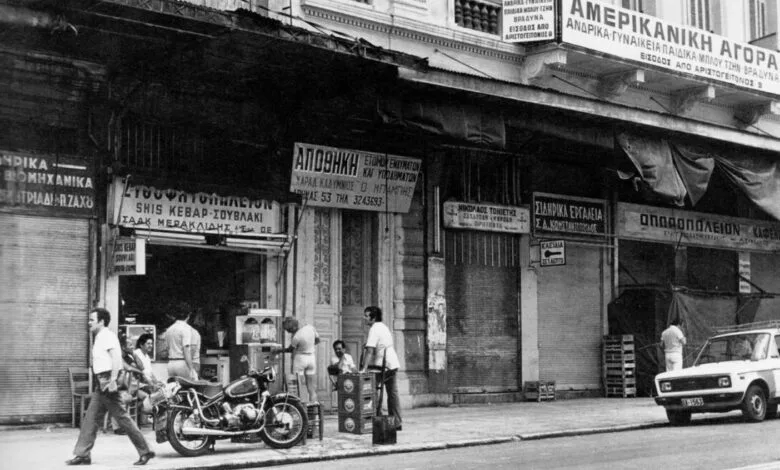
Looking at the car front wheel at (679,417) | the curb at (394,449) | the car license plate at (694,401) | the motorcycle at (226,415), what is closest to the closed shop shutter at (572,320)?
the car front wheel at (679,417)

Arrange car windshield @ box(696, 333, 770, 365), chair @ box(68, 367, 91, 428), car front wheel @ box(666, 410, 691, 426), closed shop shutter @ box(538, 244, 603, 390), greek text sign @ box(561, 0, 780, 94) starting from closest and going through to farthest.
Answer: chair @ box(68, 367, 91, 428)
car front wheel @ box(666, 410, 691, 426)
car windshield @ box(696, 333, 770, 365)
greek text sign @ box(561, 0, 780, 94)
closed shop shutter @ box(538, 244, 603, 390)

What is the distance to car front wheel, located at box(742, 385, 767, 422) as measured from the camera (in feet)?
54.7

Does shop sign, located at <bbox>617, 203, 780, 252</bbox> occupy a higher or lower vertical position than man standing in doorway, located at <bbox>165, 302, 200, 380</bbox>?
higher

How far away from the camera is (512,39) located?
20.9m

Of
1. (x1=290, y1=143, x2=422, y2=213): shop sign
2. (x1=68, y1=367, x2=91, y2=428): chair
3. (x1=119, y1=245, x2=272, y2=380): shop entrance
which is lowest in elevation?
(x1=68, y1=367, x2=91, y2=428): chair

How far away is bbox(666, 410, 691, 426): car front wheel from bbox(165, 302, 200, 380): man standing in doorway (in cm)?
737

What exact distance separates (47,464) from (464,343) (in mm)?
10424

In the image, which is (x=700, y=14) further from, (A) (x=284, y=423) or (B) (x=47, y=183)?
(A) (x=284, y=423)

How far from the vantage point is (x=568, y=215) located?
2300cm

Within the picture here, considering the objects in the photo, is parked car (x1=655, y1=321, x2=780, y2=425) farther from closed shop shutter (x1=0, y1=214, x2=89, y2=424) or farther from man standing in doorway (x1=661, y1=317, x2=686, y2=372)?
closed shop shutter (x1=0, y1=214, x2=89, y2=424)

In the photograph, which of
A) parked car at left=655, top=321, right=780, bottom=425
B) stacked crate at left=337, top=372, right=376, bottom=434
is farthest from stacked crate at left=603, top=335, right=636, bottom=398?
stacked crate at left=337, top=372, right=376, bottom=434

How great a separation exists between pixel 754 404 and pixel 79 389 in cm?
1002

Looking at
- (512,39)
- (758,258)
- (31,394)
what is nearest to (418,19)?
(512,39)

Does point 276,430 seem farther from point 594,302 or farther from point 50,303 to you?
point 594,302
